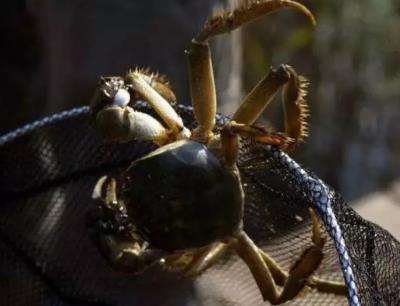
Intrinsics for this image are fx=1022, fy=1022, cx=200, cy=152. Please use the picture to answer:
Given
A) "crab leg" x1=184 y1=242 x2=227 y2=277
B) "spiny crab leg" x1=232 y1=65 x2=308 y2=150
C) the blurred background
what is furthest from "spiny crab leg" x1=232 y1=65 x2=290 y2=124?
the blurred background

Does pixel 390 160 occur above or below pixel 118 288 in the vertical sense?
below

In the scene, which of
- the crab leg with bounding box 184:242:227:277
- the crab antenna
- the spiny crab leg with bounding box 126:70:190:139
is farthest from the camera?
the crab leg with bounding box 184:242:227:277

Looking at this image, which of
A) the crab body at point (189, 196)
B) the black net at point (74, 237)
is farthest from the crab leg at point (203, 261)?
the crab body at point (189, 196)

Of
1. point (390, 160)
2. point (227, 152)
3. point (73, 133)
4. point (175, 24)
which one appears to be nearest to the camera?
point (227, 152)

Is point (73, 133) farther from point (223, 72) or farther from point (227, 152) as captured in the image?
point (223, 72)

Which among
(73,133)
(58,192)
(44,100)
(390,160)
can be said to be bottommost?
(390,160)

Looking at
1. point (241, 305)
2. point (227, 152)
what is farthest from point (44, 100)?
point (227, 152)

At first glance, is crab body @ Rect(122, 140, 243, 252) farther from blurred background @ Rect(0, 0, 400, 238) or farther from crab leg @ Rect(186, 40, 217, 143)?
blurred background @ Rect(0, 0, 400, 238)

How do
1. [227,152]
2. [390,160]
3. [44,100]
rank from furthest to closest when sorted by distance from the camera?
[390,160] → [44,100] → [227,152]
